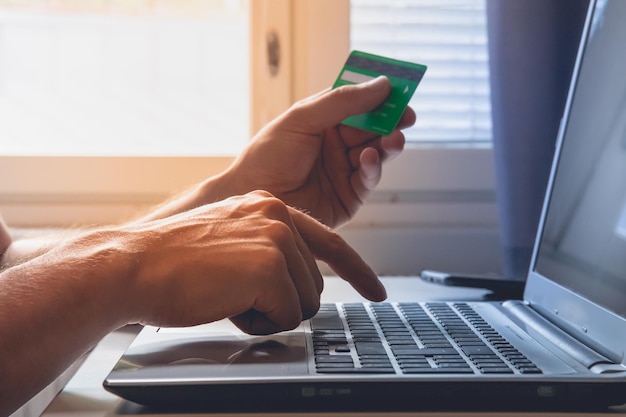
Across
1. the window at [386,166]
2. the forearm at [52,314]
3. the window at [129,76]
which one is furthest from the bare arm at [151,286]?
the window at [129,76]

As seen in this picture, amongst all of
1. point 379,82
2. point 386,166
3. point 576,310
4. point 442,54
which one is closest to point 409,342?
point 576,310

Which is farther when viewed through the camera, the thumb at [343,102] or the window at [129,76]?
the window at [129,76]

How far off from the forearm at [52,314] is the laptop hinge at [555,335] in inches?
13.7

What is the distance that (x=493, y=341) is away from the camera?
24.7 inches

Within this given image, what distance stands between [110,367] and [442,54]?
0.96 m

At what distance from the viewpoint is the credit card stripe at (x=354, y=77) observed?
40.3 inches

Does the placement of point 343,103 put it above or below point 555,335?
above

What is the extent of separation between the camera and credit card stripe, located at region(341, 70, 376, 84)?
102 cm

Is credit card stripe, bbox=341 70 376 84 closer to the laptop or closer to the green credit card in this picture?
the green credit card

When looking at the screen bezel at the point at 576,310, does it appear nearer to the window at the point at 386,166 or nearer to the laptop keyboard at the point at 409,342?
the laptop keyboard at the point at 409,342

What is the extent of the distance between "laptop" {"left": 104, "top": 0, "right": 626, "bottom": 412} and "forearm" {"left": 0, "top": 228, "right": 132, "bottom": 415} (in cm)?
4

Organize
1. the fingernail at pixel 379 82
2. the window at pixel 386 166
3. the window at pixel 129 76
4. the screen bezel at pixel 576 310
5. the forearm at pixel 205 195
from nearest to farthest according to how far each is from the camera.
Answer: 1. the screen bezel at pixel 576 310
2. the fingernail at pixel 379 82
3. the forearm at pixel 205 195
4. the window at pixel 386 166
5. the window at pixel 129 76

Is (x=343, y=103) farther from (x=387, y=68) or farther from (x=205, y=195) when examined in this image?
(x=205, y=195)

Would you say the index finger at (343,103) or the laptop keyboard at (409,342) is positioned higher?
the index finger at (343,103)
